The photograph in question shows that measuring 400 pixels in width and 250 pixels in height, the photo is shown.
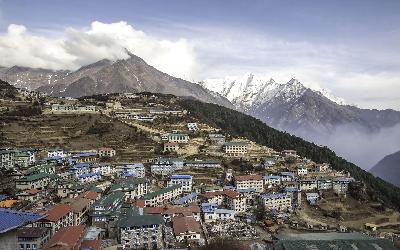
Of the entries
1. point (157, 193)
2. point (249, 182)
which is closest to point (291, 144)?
point (249, 182)

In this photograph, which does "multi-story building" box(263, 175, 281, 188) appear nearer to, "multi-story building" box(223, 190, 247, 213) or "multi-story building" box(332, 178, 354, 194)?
"multi-story building" box(332, 178, 354, 194)

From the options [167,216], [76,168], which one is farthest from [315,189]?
[76,168]

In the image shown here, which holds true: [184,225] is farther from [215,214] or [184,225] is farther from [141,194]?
[141,194]

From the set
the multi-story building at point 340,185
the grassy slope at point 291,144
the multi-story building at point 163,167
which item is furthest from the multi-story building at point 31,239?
the grassy slope at point 291,144

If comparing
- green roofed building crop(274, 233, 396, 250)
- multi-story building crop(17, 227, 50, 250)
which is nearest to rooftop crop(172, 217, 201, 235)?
green roofed building crop(274, 233, 396, 250)

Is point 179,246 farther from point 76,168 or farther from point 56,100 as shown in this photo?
point 56,100

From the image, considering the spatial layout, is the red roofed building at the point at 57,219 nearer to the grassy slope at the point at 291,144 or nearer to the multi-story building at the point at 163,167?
the multi-story building at the point at 163,167

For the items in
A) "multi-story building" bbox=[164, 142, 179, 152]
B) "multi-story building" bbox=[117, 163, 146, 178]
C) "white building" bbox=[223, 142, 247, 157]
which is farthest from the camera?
"white building" bbox=[223, 142, 247, 157]
